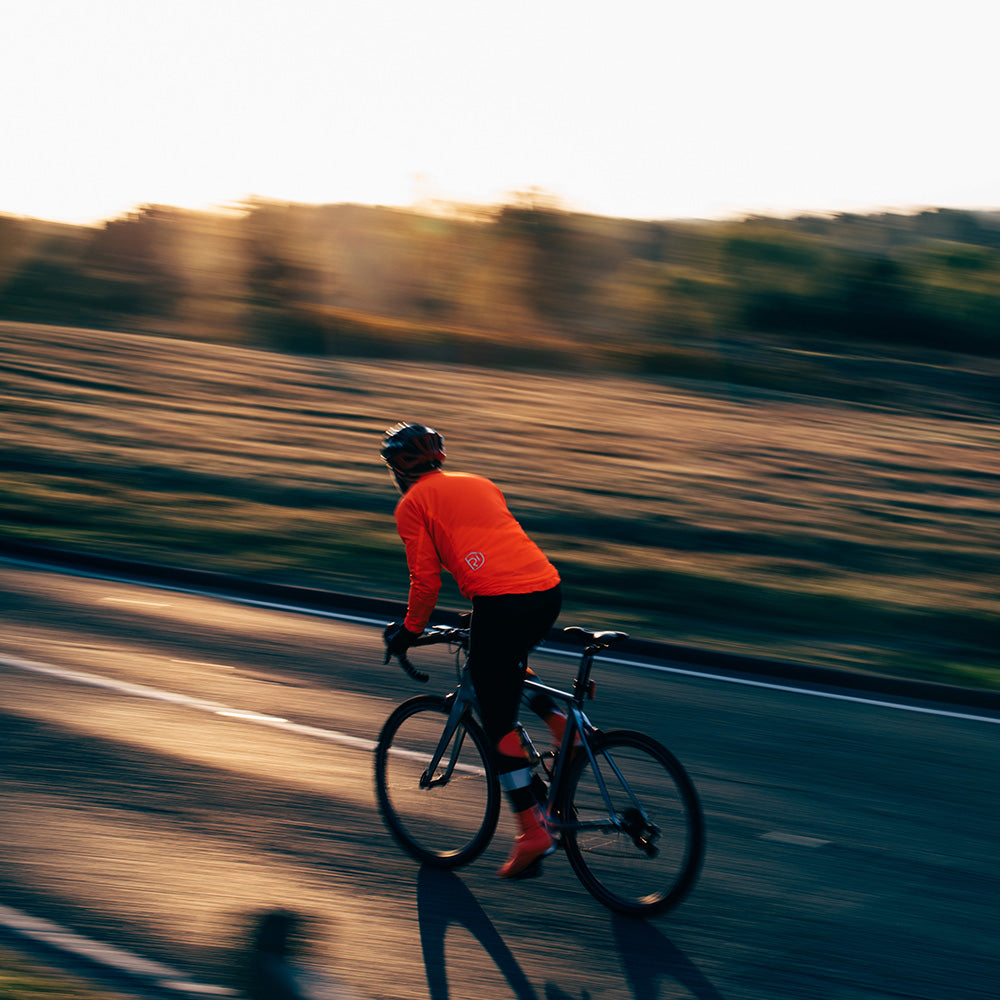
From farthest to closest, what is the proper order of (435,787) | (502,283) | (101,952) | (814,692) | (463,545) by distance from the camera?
(502,283)
(814,692)
(435,787)
(463,545)
(101,952)

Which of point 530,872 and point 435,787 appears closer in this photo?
point 530,872

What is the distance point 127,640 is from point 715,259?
42141 millimetres

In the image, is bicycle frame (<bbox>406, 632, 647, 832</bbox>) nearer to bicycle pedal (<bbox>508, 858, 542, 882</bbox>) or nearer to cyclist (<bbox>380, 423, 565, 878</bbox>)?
cyclist (<bbox>380, 423, 565, 878</bbox>)

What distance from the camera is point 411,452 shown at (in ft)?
16.6

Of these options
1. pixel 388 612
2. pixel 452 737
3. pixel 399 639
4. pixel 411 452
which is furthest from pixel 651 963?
pixel 388 612

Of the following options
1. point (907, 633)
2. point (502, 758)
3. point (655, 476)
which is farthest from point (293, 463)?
point (502, 758)

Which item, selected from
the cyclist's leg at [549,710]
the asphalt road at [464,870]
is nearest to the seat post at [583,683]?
the cyclist's leg at [549,710]

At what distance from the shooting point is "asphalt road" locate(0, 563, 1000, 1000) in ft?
14.9

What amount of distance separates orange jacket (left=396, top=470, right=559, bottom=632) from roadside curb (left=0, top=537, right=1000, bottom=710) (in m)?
2.89

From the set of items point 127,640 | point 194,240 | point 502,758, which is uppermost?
point 194,240

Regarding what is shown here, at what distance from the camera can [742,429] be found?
21516 millimetres

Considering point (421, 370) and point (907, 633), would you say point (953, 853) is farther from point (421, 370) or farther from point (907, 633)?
point (421, 370)

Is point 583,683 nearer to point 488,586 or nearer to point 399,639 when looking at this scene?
point 488,586

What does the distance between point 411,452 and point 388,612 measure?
19.0ft
